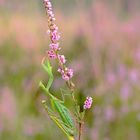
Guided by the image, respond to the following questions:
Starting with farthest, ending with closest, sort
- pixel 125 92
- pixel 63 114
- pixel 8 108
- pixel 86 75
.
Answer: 1. pixel 86 75
2. pixel 125 92
3. pixel 8 108
4. pixel 63 114

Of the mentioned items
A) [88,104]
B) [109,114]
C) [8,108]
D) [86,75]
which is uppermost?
[88,104]

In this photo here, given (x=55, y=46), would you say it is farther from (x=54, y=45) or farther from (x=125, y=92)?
(x=125, y=92)

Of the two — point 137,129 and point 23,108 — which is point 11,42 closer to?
point 23,108

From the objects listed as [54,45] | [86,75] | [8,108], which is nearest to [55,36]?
[54,45]

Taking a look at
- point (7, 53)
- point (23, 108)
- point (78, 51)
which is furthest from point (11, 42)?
point (23, 108)

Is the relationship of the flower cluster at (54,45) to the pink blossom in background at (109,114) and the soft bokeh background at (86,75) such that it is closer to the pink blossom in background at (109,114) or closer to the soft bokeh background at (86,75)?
Result: the soft bokeh background at (86,75)

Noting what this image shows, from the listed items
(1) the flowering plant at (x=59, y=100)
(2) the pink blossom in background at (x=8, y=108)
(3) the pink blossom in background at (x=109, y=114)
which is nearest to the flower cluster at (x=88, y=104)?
(1) the flowering plant at (x=59, y=100)

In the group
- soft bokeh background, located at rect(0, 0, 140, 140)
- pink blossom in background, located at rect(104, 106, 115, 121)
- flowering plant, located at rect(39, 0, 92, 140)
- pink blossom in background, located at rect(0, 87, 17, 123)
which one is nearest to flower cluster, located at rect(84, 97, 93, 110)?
flowering plant, located at rect(39, 0, 92, 140)

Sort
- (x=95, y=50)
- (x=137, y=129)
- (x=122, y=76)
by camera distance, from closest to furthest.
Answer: (x=137, y=129) → (x=122, y=76) → (x=95, y=50)
